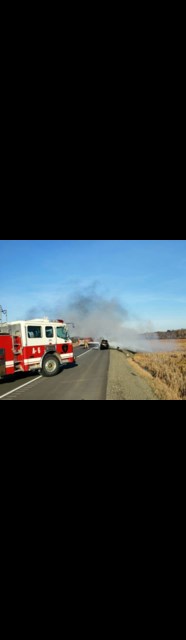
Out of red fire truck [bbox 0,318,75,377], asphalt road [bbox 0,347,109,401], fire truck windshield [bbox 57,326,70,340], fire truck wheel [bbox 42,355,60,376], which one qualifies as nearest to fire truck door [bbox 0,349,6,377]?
red fire truck [bbox 0,318,75,377]

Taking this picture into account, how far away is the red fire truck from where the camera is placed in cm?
1170

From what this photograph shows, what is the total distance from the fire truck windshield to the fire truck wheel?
0.93 meters

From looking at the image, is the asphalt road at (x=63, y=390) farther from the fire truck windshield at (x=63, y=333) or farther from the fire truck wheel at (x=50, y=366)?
the fire truck windshield at (x=63, y=333)

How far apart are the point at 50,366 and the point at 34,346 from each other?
1.25 m

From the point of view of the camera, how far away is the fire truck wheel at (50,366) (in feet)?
42.7

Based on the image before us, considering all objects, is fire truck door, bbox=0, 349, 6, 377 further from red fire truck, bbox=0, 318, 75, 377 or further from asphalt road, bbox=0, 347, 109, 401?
asphalt road, bbox=0, 347, 109, 401

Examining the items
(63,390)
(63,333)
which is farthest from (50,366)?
(63,390)

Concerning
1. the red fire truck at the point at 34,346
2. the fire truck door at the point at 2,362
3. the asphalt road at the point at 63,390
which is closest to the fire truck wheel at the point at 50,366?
the red fire truck at the point at 34,346

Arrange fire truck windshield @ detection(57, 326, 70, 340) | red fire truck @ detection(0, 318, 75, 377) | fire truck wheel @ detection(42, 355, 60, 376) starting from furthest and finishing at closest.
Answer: fire truck windshield @ detection(57, 326, 70, 340), fire truck wheel @ detection(42, 355, 60, 376), red fire truck @ detection(0, 318, 75, 377)
